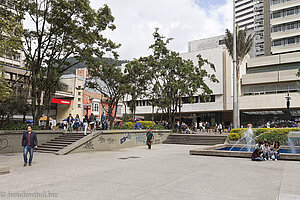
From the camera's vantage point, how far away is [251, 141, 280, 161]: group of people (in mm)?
11781

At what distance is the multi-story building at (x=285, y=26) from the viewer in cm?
4734

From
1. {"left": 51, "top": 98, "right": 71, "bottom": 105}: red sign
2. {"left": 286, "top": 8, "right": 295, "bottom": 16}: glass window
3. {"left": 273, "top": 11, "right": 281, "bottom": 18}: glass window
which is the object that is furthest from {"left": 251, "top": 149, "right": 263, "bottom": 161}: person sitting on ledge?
{"left": 273, "top": 11, "right": 281, "bottom": 18}: glass window

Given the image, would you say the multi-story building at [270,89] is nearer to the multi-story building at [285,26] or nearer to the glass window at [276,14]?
the multi-story building at [285,26]

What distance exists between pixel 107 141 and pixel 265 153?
34.8 ft

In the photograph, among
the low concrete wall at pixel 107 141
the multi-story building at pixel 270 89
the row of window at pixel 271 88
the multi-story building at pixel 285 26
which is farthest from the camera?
the multi-story building at pixel 285 26

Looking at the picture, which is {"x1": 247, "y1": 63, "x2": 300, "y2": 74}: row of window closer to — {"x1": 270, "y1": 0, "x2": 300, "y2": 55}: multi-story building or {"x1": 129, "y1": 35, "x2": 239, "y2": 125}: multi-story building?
{"x1": 270, "y1": 0, "x2": 300, "y2": 55}: multi-story building

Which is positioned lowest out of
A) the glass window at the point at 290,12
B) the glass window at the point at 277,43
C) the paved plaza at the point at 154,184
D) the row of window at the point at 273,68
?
the paved plaza at the point at 154,184

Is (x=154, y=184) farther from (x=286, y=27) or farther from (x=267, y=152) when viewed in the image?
(x=286, y=27)

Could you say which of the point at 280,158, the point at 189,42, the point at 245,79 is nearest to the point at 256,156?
the point at 280,158

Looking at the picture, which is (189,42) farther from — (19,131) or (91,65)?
(19,131)

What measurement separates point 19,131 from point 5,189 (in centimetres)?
1091

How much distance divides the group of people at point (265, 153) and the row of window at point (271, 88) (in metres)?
34.9

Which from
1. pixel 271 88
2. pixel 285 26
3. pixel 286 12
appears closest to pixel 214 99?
pixel 271 88

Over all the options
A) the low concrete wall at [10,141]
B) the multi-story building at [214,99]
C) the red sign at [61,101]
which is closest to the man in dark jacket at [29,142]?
the low concrete wall at [10,141]
